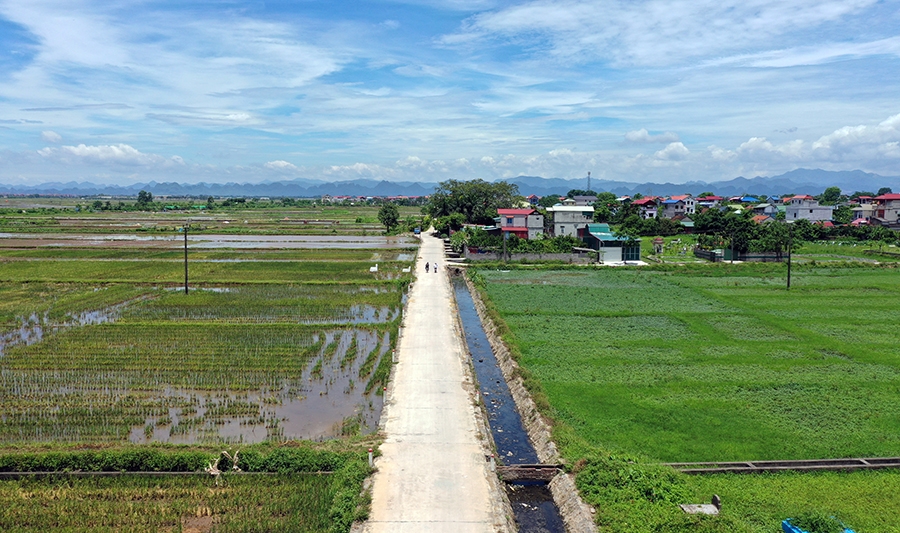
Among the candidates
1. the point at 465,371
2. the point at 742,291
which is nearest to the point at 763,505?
the point at 465,371

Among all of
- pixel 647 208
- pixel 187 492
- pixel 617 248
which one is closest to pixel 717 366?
pixel 187 492

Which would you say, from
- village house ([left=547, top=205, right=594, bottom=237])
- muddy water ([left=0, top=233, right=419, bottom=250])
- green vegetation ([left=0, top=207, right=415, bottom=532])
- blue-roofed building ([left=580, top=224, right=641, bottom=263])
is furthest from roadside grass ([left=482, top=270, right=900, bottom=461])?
muddy water ([left=0, top=233, right=419, bottom=250])

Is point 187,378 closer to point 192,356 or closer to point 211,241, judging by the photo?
point 192,356

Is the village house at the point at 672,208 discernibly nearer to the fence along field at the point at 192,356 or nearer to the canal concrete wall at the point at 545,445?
the fence along field at the point at 192,356

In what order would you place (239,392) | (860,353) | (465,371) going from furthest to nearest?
(860,353), (465,371), (239,392)

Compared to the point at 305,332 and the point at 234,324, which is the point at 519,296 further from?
the point at 234,324
